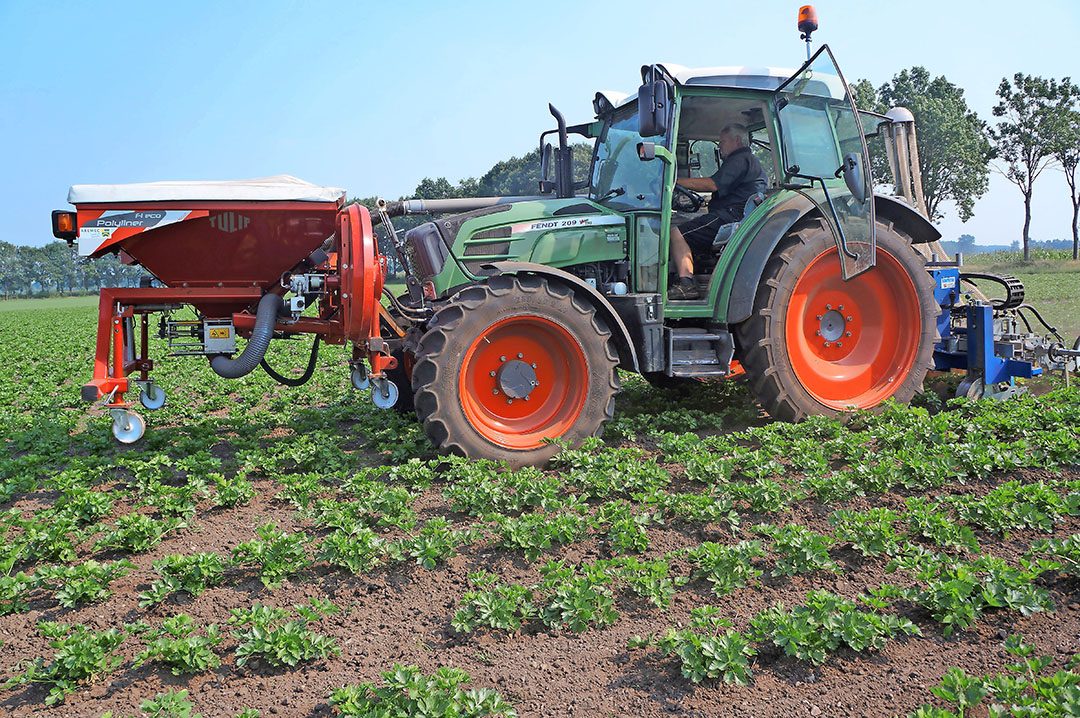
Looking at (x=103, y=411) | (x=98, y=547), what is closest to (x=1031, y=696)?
(x=98, y=547)

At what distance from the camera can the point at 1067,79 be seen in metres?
40.9

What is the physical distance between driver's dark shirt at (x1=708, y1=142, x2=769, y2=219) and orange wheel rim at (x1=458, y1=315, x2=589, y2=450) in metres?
2.12

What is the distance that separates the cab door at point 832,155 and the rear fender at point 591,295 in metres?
2.00

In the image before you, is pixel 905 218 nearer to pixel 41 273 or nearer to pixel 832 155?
pixel 832 155

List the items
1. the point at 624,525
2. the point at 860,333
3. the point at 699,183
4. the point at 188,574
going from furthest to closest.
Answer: the point at 860,333 < the point at 699,183 < the point at 624,525 < the point at 188,574

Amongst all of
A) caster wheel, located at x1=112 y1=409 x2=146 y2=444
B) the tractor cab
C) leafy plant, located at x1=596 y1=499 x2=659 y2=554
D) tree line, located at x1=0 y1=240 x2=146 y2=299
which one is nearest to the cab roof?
the tractor cab

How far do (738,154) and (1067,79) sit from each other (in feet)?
147

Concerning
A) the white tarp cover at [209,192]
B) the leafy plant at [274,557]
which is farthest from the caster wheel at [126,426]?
the leafy plant at [274,557]

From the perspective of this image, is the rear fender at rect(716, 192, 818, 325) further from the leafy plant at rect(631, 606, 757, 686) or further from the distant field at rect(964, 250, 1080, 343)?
the distant field at rect(964, 250, 1080, 343)

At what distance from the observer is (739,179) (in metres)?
6.77

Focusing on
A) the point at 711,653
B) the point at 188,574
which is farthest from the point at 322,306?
the point at 711,653

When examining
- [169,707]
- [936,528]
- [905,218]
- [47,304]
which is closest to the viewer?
[169,707]

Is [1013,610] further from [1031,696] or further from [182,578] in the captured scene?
[182,578]

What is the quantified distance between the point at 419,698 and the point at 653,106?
13.6 ft
